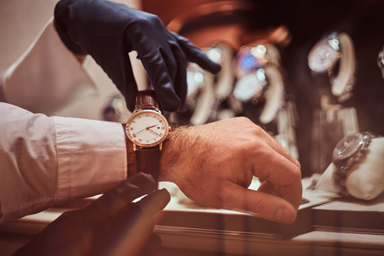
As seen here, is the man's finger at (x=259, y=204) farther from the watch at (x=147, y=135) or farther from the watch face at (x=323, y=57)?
the watch face at (x=323, y=57)

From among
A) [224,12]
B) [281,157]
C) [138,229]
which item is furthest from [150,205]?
[224,12]

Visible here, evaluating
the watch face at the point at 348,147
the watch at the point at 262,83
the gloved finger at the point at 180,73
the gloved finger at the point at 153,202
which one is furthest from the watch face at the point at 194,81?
the gloved finger at the point at 153,202

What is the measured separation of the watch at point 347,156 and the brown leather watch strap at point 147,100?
31cm

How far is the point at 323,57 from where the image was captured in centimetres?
71

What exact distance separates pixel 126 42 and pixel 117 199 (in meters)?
0.26

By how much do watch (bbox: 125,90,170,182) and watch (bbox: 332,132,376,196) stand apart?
0.29 metres

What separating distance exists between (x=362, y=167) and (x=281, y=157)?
0.57 ft

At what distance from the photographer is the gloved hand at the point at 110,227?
0.29m

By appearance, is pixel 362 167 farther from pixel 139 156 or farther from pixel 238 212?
pixel 139 156

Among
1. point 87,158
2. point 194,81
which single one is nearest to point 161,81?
point 87,158

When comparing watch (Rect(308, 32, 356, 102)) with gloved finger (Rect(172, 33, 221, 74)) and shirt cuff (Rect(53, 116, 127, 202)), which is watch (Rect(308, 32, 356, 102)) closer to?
gloved finger (Rect(172, 33, 221, 74))

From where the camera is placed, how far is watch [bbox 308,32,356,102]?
0.69 metres

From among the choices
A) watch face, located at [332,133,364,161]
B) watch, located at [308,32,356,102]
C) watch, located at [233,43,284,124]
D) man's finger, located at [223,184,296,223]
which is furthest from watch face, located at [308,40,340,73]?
man's finger, located at [223,184,296,223]

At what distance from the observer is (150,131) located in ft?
1.17
